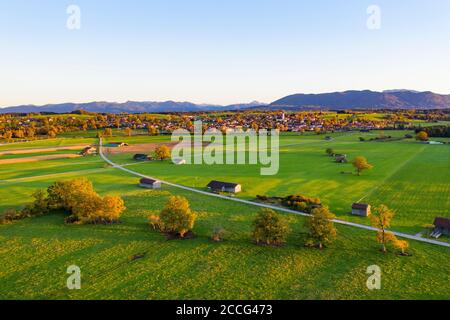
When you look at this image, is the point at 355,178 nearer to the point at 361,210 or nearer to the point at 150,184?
the point at 361,210

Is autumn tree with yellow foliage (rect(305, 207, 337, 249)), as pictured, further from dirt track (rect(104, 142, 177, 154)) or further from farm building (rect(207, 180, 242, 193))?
dirt track (rect(104, 142, 177, 154))

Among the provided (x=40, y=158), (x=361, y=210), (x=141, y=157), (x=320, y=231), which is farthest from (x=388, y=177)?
(x=40, y=158)

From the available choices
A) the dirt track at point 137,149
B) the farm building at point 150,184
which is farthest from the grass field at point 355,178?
the dirt track at point 137,149

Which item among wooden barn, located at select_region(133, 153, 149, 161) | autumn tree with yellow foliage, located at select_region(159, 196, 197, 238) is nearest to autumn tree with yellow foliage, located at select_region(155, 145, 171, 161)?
wooden barn, located at select_region(133, 153, 149, 161)
